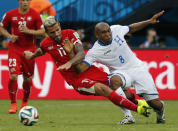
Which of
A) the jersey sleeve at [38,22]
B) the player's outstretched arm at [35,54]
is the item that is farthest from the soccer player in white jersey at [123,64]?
the jersey sleeve at [38,22]

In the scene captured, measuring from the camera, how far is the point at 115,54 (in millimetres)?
10070

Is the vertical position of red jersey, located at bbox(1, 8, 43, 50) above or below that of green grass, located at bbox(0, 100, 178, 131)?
above

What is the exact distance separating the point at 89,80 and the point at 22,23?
3.18 meters

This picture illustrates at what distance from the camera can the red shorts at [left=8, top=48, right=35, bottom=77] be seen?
12.5m

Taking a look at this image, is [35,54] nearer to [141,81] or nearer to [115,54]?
[115,54]

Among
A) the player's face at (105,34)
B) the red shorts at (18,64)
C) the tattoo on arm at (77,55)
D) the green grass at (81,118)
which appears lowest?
the green grass at (81,118)

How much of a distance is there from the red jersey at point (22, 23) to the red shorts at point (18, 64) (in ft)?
0.45

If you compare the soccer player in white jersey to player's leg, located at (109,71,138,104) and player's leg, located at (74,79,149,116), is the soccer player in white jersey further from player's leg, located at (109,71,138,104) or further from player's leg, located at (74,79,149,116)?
player's leg, located at (74,79,149,116)

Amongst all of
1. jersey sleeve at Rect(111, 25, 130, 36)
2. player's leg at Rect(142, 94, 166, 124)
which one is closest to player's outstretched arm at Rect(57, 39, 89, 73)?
jersey sleeve at Rect(111, 25, 130, 36)

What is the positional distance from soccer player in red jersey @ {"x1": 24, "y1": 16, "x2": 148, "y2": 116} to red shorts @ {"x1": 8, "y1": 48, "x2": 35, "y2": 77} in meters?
2.18

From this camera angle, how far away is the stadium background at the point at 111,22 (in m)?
15.8

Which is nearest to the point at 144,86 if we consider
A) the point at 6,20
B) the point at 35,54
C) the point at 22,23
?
the point at 35,54

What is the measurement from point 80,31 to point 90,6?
1.09 metres

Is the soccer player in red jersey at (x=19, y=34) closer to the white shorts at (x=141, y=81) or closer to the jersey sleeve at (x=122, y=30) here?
the jersey sleeve at (x=122, y=30)
